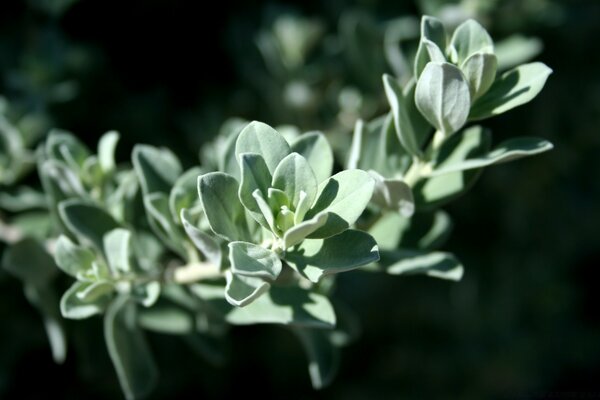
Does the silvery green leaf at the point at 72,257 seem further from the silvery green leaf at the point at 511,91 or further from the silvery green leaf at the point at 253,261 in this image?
the silvery green leaf at the point at 511,91

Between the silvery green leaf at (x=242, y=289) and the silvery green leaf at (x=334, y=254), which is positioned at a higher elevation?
the silvery green leaf at (x=334, y=254)

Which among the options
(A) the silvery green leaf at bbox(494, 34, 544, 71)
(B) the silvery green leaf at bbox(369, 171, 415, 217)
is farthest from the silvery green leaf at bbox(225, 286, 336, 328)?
(A) the silvery green leaf at bbox(494, 34, 544, 71)

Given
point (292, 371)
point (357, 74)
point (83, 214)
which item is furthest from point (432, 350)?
point (83, 214)

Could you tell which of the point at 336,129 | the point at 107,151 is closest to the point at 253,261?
the point at 107,151

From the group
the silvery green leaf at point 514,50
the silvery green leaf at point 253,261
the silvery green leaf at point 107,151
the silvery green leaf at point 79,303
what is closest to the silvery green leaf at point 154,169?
the silvery green leaf at point 107,151

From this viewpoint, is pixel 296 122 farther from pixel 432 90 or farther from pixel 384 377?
pixel 384 377

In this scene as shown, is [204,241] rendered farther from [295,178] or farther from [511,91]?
[511,91]
